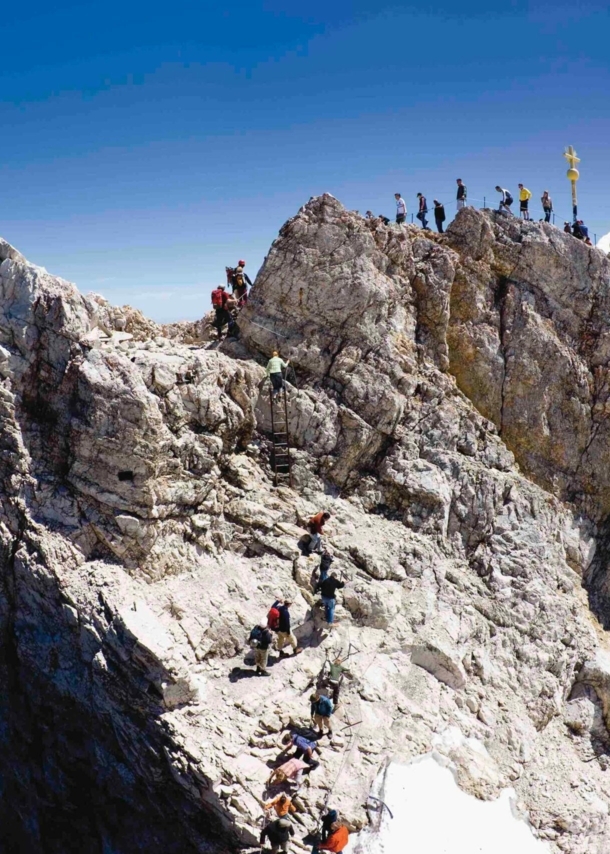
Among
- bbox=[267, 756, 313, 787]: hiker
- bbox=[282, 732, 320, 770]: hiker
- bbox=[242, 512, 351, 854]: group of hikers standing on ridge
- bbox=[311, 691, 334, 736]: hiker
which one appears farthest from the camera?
bbox=[311, 691, 334, 736]: hiker

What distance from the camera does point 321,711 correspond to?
16.0 meters

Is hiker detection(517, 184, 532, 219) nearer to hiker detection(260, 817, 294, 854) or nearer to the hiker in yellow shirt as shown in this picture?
the hiker in yellow shirt

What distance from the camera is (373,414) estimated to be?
948 inches

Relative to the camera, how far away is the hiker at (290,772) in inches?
587

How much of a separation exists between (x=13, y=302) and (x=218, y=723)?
563 inches

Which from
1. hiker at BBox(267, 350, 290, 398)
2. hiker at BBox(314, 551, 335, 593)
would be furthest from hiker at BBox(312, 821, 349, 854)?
hiker at BBox(267, 350, 290, 398)

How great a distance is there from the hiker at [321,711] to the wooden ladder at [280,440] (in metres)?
8.14

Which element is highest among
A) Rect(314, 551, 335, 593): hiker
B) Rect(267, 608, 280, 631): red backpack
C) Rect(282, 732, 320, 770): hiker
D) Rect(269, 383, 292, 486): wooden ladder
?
Rect(269, 383, 292, 486): wooden ladder

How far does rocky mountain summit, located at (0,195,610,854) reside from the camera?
16.9m

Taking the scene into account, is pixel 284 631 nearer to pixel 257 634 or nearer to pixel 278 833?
pixel 257 634

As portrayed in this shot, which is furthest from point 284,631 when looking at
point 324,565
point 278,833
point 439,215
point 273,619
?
point 439,215

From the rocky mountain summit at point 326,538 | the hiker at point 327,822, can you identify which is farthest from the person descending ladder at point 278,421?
the hiker at point 327,822

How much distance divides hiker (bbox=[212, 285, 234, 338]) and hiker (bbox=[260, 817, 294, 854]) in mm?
16993

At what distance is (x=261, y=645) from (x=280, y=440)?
7971mm
